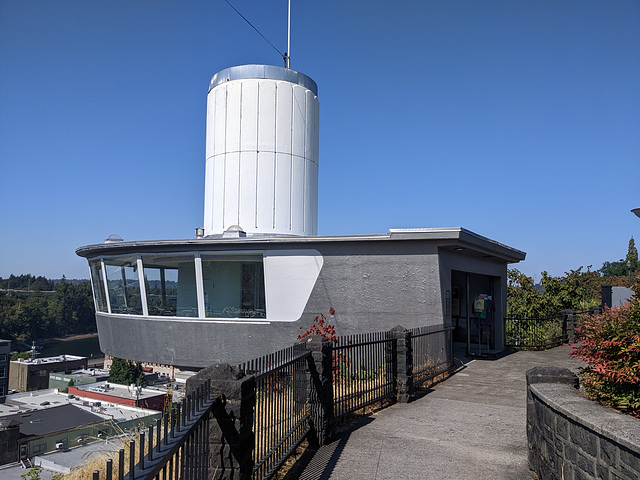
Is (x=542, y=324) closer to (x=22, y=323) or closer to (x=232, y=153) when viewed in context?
(x=232, y=153)

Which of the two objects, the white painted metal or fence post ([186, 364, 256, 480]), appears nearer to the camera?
fence post ([186, 364, 256, 480])

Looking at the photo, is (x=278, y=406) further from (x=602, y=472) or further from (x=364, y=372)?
(x=364, y=372)

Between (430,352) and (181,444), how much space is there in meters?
10.7

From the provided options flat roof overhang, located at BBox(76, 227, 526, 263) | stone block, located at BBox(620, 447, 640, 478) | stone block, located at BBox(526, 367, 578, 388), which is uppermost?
flat roof overhang, located at BBox(76, 227, 526, 263)

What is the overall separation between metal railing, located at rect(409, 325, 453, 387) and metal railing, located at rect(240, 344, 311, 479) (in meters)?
4.81

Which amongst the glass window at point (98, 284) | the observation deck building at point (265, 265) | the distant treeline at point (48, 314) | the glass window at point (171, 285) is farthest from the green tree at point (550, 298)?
the distant treeline at point (48, 314)

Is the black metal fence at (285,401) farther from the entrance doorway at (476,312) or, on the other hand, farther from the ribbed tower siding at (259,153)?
the ribbed tower siding at (259,153)

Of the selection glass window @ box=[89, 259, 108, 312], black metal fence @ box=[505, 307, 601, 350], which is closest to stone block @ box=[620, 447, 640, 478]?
black metal fence @ box=[505, 307, 601, 350]

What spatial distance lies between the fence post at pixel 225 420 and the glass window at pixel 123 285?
1429 cm

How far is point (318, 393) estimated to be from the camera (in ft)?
24.3

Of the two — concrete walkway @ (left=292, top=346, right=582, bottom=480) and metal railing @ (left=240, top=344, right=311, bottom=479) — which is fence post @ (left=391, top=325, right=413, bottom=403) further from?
metal railing @ (left=240, top=344, right=311, bottom=479)

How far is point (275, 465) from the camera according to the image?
5.75 metres

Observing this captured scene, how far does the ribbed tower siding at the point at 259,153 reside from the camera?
1970 centimetres

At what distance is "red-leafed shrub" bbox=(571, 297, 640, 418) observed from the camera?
196 inches
